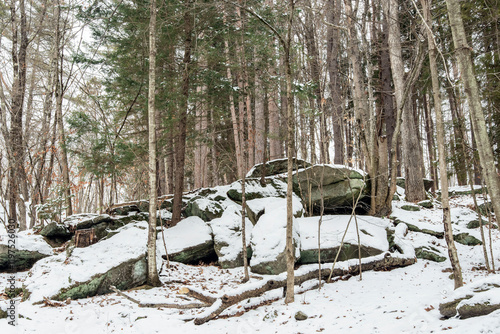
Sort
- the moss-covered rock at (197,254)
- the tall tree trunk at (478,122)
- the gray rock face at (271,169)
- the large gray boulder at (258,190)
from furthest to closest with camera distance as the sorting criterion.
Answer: the gray rock face at (271,169), the large gray boulder at (258,190), the moss-covered rock at (197,254), the tall tree trunk at (478,122)

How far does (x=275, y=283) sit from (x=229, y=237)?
3240mm

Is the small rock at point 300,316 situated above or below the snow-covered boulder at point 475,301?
below

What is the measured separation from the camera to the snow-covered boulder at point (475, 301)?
3.09 m

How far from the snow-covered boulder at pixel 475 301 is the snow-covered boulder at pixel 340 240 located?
3.11m

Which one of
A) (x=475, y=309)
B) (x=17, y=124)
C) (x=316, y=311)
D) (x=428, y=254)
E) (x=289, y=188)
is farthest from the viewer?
(x=17, y=124)

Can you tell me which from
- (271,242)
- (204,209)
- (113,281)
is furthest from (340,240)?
(113,281)

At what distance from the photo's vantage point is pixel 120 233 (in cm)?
758

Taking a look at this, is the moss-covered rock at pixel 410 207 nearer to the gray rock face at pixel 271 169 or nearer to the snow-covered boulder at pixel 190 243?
the gray rock face at pixel 271 169

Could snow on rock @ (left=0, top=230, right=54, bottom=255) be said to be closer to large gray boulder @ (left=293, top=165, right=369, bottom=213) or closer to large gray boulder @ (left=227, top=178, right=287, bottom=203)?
large gray boulder @ (left=227, top=178, right=287, bottom=203)

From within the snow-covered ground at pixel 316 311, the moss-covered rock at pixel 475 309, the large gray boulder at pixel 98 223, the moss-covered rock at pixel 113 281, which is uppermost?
the large gray boulder at pixel 98 223

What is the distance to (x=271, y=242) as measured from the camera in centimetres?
718

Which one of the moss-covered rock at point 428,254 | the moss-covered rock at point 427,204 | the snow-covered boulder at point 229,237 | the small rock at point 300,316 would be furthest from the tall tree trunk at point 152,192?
the moss-covered rock at point 427,204

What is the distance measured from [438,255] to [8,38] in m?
17.8

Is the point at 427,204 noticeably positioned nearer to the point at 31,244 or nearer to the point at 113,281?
the point at 113,281
